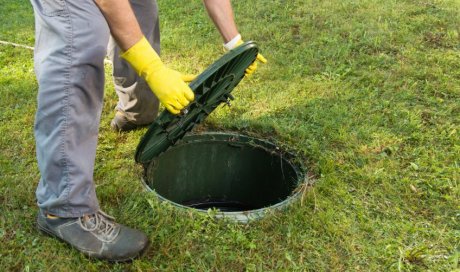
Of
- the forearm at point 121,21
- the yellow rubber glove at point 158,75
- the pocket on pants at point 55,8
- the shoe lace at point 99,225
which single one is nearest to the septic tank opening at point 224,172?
the shoe lace at point 99,225

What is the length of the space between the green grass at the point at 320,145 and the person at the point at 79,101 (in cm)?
11

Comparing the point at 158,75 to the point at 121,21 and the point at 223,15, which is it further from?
the point at 223,15

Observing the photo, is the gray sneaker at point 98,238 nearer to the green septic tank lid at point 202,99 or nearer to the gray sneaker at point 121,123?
the green septic tank lid at point 202,99

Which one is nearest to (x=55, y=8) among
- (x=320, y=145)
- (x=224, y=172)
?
(x=224, y=172)

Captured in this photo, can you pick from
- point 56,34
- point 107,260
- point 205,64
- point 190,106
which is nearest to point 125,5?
point 56,34

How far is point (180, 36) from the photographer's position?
4500mm

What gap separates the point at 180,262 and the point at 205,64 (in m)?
2.17

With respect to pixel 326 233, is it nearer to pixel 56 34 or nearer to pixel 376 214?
pixel 376 214

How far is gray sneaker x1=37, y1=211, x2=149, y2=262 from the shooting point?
80.4 inches

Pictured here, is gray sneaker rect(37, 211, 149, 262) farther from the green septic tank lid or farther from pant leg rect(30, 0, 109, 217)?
the green septic tank lid

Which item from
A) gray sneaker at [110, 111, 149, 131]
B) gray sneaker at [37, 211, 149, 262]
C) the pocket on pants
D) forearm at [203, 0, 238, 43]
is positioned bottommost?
gray sneaker at [110, 111, 149, 131]

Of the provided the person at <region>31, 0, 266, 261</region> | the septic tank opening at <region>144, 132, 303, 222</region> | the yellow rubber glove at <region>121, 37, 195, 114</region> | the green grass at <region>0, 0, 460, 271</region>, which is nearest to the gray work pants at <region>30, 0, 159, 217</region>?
the person at <region>31, 0, 266, 261</region>

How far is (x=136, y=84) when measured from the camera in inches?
116

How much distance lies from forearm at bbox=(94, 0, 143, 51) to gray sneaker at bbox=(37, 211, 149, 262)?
72cm
